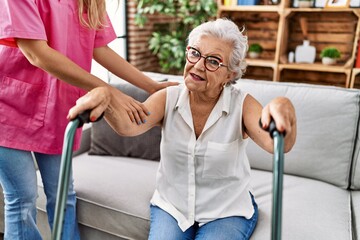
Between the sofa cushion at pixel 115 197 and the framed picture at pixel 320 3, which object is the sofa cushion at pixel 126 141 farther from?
the framed picture at pixel 320 3

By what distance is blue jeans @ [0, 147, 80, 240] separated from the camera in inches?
49.8

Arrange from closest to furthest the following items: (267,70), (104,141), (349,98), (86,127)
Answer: (349,98) → (104,141) → (86,127) → (267,70)

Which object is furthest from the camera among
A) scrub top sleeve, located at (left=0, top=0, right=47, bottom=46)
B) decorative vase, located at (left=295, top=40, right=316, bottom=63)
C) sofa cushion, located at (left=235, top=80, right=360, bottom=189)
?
decorative vase, located at (left=295, top=40, right=316, bottom=63)

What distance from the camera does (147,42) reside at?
4.23 m

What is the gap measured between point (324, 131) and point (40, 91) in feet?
4.53

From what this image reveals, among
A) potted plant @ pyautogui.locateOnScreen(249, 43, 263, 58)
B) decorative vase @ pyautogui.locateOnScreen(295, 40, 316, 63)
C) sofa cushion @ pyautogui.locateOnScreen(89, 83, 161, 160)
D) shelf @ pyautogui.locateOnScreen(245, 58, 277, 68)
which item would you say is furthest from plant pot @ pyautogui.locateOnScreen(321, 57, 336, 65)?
sofa cushion @ pyautogui.locateOnScreen(89, 83, 161, 160)

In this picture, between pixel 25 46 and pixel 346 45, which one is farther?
pixel 346 45

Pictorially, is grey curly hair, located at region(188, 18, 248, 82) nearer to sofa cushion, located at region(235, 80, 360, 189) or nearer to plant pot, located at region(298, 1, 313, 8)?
sofa cushion, located at region(235, 80, 360, 189)

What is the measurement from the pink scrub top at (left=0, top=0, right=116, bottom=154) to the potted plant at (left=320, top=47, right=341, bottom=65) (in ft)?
9.08

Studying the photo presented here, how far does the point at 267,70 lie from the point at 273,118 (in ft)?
10.8

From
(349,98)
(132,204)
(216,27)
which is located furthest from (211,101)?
(349,98)

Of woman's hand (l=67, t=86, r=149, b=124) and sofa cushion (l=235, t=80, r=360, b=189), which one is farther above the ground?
woman's hand (l=67, t=86, r=149, b=124)

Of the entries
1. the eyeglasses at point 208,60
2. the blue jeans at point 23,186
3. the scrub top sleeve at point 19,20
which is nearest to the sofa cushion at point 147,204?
the blue jeans at point 23,186

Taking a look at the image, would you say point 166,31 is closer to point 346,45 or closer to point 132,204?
point 346,45
